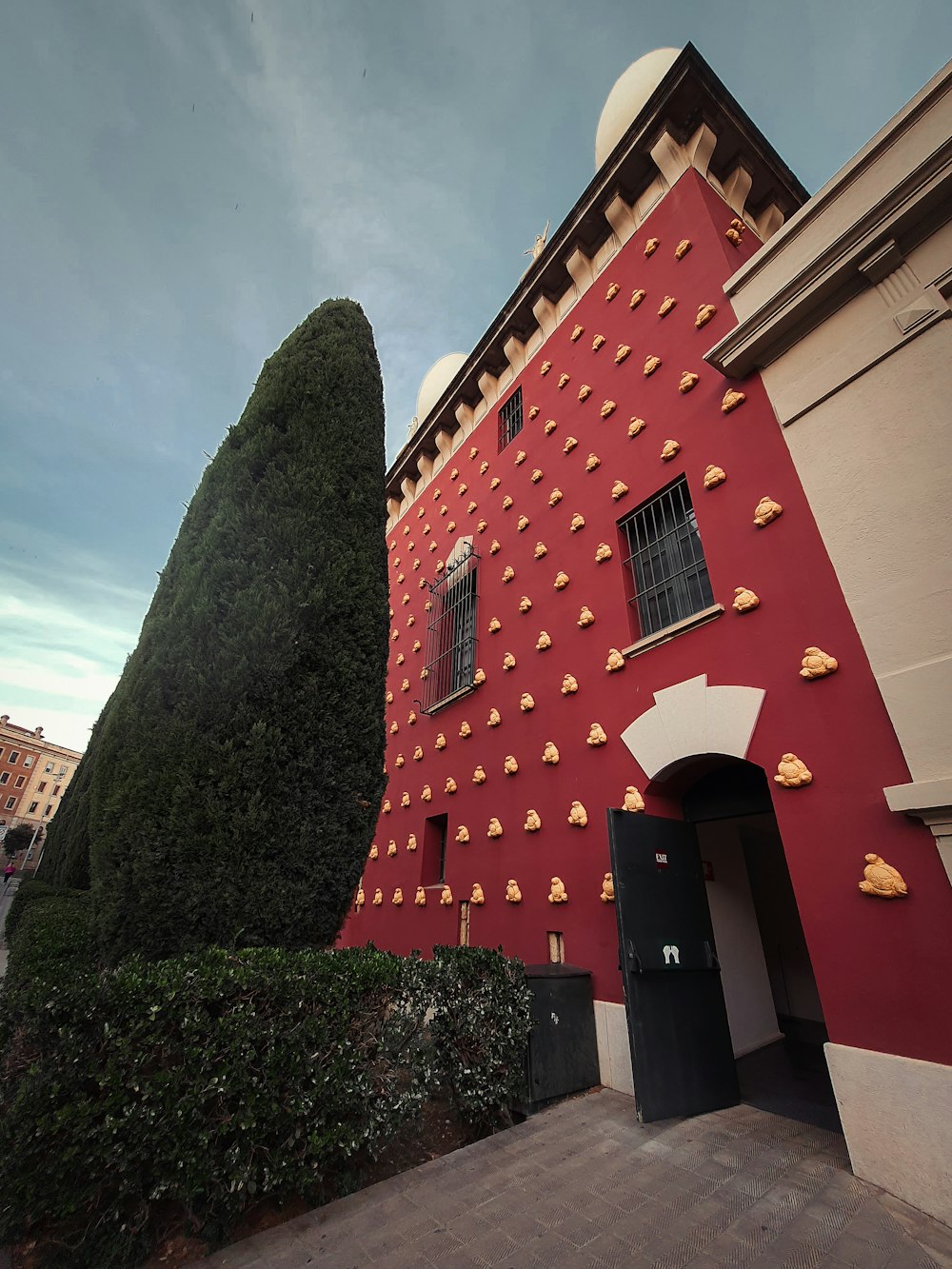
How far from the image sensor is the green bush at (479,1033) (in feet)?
12.9

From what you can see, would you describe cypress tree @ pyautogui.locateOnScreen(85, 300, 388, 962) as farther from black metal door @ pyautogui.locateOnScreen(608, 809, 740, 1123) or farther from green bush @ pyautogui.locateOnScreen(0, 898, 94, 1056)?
black metal door @ pyautogui.locateOnScreen(608, 809, 740, 1123)

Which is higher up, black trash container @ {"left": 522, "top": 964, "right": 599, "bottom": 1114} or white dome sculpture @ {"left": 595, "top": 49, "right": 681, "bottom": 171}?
white dome sculpture @ {"left": 595, "top": 49, "right": 681, "bottom": 171}

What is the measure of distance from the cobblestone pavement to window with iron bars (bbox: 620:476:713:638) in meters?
4.05

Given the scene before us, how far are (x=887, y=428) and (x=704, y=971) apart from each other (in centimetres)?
471

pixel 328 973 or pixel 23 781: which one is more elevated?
→ pixel 23 781

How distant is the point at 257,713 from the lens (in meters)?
4.25

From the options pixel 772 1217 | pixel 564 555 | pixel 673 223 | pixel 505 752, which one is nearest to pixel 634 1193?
pixel 772 1217

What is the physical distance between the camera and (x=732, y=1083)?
14.6 ft

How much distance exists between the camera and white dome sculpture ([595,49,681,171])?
9039 millimetres

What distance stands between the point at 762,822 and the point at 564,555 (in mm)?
4420

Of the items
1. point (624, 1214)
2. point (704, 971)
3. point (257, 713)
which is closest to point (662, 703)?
point (704, 971)

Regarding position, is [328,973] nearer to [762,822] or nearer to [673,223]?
[762,822]

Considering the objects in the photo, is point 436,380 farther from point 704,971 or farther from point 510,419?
point 704,971

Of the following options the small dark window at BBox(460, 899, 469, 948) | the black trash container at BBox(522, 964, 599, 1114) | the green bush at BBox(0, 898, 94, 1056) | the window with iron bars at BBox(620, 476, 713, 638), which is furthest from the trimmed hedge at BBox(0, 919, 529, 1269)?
the window with iron bars at BBox(620, 476, 713, 638)
